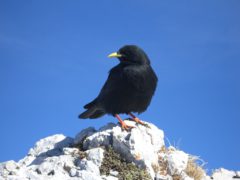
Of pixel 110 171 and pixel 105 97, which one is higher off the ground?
pixel 105 97

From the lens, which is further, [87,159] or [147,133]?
[147,133]

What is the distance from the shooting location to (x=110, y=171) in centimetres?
1114

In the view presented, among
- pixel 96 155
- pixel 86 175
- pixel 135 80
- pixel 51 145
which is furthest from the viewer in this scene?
pixel 51 145

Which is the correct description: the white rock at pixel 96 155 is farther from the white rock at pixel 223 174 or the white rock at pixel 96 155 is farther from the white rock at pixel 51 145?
the white rock at pixel 223 174

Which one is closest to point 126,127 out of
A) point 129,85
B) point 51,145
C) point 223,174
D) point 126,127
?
point 126,127

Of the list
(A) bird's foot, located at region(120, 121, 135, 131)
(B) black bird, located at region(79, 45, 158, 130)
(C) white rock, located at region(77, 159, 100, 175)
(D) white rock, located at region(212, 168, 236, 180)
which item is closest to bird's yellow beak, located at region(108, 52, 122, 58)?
(B) black bird, located at region(79, 45, 158, 130)

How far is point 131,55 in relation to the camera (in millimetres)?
13133

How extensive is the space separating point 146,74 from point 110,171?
10.3ft

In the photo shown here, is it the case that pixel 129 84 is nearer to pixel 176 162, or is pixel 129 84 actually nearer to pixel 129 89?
pixel 129 89

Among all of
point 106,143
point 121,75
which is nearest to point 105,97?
point 121,75

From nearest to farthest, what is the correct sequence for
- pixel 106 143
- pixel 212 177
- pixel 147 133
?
1. pixel 106 143
2. pixel 147 133
3. pixel 212 177

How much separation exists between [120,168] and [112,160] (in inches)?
11.1

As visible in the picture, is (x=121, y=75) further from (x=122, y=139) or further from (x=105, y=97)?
(x=122, y=139)

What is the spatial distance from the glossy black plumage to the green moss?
5.87 ft
